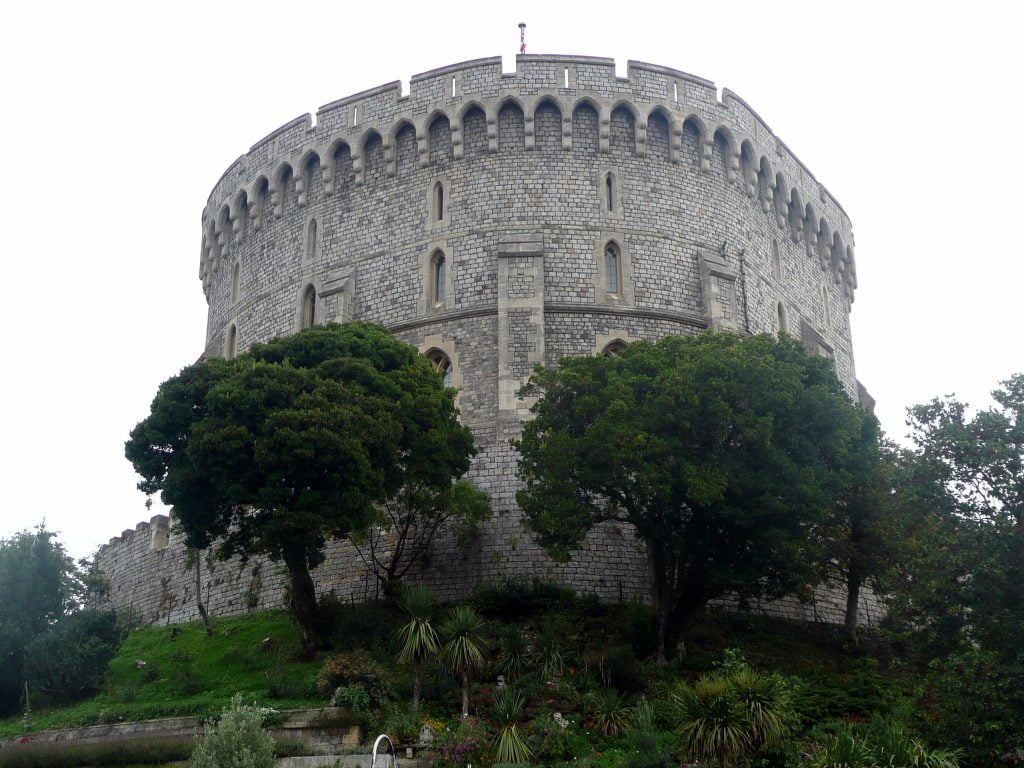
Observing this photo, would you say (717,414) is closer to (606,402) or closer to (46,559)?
(606,402)

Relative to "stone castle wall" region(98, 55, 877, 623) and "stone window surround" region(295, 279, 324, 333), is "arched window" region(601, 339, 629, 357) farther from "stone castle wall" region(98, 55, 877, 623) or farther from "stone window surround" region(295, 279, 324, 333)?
"stone window surround" region(295, 279, 324, 333)

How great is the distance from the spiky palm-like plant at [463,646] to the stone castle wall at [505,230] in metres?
8.61

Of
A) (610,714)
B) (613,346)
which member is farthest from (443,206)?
(610,714)

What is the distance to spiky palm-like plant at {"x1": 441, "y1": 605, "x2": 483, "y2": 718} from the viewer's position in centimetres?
2262

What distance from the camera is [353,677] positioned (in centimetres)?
2331

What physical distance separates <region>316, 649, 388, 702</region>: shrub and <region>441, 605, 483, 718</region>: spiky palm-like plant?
1.41 meters

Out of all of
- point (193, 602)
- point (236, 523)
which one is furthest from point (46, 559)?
point (236, 523)

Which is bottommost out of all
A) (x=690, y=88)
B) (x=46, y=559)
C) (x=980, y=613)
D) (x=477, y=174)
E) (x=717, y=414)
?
(x=980, y=613)

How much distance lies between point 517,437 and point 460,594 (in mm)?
4720

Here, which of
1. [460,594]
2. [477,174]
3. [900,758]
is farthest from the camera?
[477,174]

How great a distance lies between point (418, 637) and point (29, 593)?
44.8ft

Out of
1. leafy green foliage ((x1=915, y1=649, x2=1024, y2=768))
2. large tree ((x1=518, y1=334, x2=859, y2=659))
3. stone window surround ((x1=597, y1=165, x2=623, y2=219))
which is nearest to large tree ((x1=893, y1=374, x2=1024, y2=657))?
leafy green foliage ((x1=915, y1=649, x2=1024, y2=768))

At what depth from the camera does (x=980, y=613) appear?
2031 centimetres

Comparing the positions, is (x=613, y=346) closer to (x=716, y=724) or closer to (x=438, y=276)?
(x=438, y=276)
